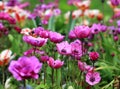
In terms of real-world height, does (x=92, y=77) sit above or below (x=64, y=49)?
below

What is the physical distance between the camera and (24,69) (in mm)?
2189

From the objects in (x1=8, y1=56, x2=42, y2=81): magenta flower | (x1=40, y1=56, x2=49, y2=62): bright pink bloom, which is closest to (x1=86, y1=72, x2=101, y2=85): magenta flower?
(x1=40, y1=56, x2=49, y2=62): bright pink bloom

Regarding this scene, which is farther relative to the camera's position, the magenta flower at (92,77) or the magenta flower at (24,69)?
the magenta flower at (92,77)

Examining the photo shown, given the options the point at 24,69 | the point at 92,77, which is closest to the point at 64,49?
the point at 92,77

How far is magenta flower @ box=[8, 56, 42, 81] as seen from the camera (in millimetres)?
2160

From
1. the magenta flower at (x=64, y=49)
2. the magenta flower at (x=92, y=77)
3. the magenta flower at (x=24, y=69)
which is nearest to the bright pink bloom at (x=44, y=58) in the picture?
the magenta flower at (x=64, y=49)

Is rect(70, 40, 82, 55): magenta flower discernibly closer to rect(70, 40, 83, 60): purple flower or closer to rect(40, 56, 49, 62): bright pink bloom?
rect(70, 40, 83, 60): purple flower

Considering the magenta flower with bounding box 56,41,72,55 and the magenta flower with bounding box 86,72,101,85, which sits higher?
the magenta flower with bounding box 56,41,72,55

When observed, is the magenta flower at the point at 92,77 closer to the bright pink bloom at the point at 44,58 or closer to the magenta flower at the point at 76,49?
the magenta flower at the point at 76,49

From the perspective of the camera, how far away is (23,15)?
17.6 ft

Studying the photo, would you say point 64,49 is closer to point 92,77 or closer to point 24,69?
point 92,77

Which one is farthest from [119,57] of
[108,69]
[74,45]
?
[74,45]

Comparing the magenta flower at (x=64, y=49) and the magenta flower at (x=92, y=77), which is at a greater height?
the magenta flower at (x=64, y=49)

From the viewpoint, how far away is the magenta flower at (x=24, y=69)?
2160 millimetres
